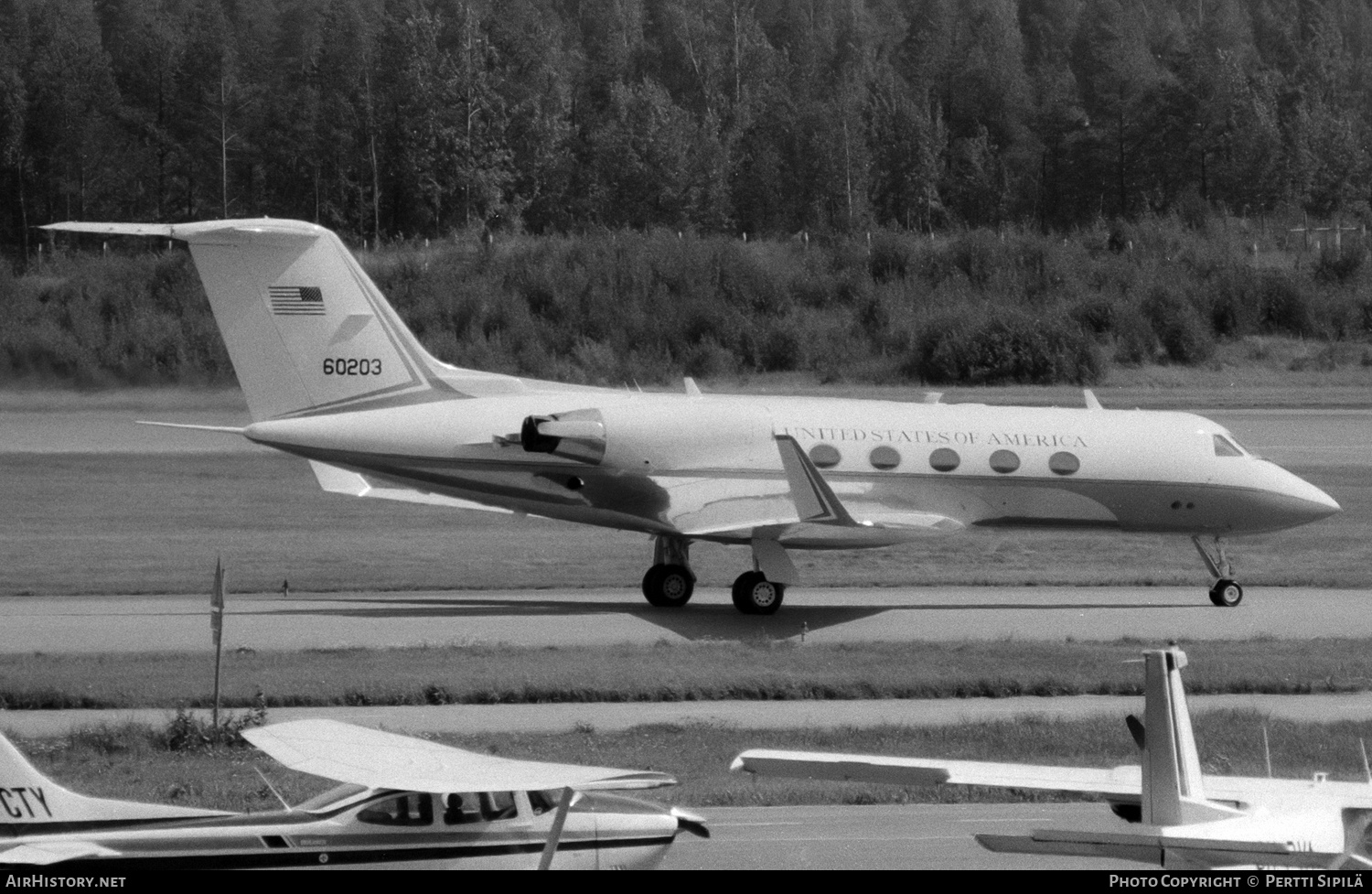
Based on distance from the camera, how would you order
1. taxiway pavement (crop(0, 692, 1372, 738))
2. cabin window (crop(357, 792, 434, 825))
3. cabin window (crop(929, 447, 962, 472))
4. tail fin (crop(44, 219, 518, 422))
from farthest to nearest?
cabin window (crop(929, 447, 962, 472))
tail fin (crop(44, 219, 518, 422))
taxiway pavement (crop(0, 692, 1372, 738))
cabin window (crop(357, 792, 434, 825))

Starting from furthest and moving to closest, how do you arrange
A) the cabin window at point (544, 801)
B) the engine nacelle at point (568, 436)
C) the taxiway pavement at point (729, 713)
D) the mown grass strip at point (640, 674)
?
1. the engine nacelle at point (568, 436)
2. the mown grass strip at point (640, 674)
3. the taxiway pavement at point (729, 713)
4. the cabin window at point (544, 801)

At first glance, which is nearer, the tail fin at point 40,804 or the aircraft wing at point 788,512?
the tail fin at point 40,804

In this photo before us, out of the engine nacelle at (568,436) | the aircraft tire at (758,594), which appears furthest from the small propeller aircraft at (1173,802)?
the engine nacelle at (568,436)

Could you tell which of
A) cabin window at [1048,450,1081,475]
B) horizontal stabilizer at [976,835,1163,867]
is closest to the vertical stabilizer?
cabin window at [1048,450,1081,475]

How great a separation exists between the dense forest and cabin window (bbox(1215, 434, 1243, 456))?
177 feet

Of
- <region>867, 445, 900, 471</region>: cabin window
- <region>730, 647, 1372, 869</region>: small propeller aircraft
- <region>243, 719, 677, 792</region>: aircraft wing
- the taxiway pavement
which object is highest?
<region>730, 647, 1372, 869</region>: small propeller aircraft

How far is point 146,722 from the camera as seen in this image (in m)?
17.7

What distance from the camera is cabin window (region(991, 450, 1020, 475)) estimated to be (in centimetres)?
2627

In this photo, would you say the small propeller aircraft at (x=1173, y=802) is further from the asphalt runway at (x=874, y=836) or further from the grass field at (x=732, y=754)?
the grass field at (x=732, y=754)

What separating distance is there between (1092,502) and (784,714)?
380 inches

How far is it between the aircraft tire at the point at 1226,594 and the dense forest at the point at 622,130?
55.4 m

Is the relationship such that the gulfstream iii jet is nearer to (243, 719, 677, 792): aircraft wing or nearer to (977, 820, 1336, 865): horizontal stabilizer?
(243, 719, 677, 792): aircraft wing

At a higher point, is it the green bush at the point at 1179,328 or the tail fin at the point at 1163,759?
the tail fin at the point at 1163,759

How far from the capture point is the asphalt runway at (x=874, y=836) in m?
12.6
